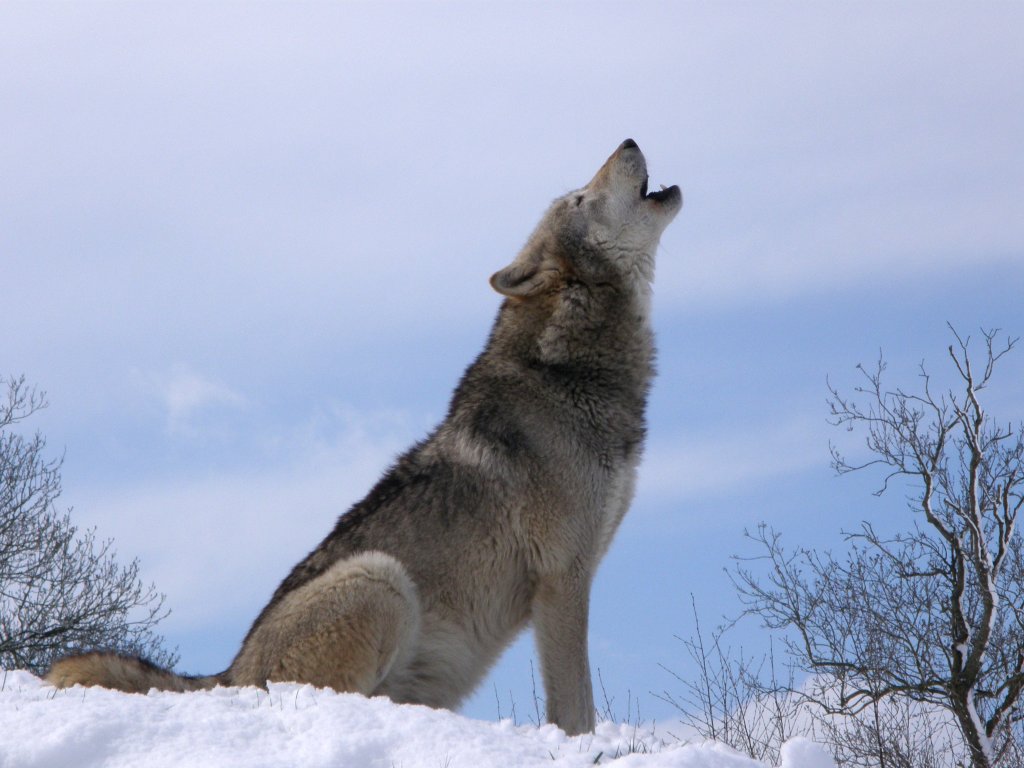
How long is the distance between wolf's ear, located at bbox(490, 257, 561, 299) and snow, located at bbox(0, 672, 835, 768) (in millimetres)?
2536

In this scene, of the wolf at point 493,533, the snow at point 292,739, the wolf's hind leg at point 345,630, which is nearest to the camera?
the snow at point 292,739

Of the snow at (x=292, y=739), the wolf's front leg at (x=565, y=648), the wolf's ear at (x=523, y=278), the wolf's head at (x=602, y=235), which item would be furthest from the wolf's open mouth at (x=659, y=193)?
the snow at (x=292, y=739)

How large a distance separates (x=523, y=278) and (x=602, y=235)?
1.86 feet

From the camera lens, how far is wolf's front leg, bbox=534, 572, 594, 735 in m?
5.82

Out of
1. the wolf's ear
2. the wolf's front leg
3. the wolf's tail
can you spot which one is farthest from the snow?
the wolf's ear

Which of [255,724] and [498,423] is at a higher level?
[498,423]

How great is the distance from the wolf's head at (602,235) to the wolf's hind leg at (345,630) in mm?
1790

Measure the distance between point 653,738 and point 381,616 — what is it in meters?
1.41

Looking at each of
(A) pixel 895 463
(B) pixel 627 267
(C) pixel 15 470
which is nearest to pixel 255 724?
(B) pixel 627 267

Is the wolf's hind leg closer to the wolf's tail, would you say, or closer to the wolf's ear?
the wolf's tail

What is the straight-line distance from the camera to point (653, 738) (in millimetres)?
5562

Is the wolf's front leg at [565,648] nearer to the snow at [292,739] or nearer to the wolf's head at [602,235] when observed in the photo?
the snow at [292,739]

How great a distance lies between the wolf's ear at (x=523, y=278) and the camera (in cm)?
653

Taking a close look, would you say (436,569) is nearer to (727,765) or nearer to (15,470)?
(727,765)
